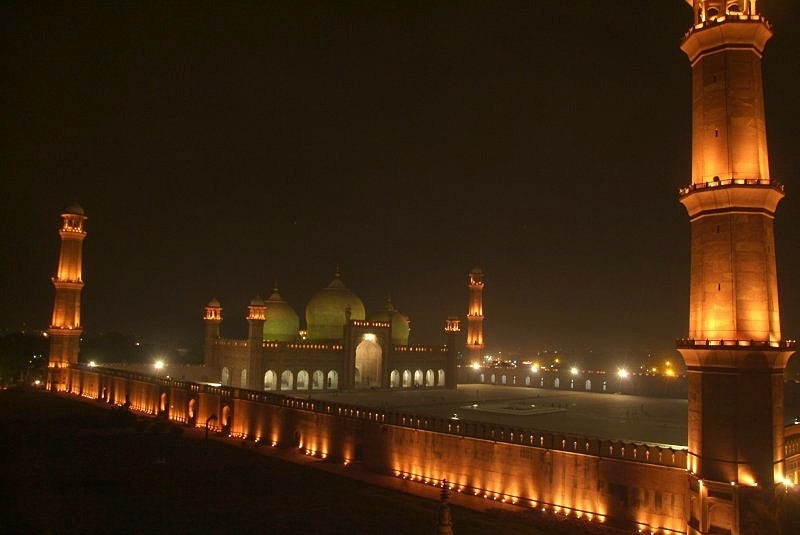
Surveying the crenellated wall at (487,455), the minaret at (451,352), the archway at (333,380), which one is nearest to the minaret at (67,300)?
the archway at (333,380)

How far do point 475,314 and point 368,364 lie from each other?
12.0m

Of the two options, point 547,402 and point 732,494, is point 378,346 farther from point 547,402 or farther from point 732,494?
point 732,494

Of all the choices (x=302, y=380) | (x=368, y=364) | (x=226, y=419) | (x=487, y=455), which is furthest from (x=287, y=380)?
(x=487, y=455)

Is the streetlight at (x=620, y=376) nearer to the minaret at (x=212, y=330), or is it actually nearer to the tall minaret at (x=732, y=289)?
the minaret at (x=212, y=330)

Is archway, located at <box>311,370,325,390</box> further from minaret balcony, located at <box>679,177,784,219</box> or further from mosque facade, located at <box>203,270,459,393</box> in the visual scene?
minaret balcony, located at <box>679,177,784,219</box>

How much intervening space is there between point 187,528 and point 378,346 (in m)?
35.6

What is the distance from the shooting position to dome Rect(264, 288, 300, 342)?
52.2 m

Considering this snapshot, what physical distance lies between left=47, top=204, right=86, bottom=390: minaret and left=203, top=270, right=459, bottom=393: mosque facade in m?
9.84

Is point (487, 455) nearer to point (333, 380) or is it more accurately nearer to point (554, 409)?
point (554, 409)

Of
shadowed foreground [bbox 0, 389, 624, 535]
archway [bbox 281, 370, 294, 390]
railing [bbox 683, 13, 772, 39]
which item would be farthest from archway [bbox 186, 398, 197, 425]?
railing [bbox 683, 13, 772, 39]

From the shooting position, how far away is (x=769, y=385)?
16000mm

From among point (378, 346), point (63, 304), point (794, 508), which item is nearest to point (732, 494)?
point (794, 508)

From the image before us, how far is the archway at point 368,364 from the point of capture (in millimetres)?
52838

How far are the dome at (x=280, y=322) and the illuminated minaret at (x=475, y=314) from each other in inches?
634
